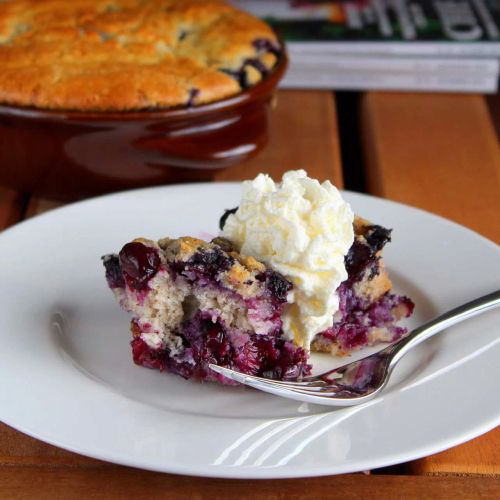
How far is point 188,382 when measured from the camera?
1366 mm

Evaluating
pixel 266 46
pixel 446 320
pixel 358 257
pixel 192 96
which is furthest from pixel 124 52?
pixel 446 320

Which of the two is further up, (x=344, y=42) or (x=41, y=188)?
(x=41, y=188)

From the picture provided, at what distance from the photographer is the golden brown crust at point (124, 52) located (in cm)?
179

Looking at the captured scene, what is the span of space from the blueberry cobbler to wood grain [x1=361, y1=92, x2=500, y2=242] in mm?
719

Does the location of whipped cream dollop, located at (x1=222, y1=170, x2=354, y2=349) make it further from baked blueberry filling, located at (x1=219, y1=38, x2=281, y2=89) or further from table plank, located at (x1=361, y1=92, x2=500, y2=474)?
table plank, located at (x1=361, y1=92, x2=500, y2=474)

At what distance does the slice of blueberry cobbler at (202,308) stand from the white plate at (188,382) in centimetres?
5

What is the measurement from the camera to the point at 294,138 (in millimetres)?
2355

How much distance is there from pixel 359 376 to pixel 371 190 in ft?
3.09

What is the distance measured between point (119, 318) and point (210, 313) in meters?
0.24

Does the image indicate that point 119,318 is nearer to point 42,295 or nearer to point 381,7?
point 42,295

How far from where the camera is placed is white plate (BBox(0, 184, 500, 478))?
1.15 meters

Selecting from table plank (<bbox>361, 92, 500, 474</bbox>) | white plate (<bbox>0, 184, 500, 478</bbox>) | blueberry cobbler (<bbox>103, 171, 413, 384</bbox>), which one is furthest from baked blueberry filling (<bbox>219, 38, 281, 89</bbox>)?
blueberry cobbler (<bbox>103, 171, 413, 384</bbox>)

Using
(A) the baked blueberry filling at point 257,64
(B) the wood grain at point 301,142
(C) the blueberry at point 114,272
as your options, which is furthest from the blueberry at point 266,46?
(C) the blueberry at point 114,272

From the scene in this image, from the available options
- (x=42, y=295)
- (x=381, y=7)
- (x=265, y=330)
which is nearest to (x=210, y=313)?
(x=265, y=330)
